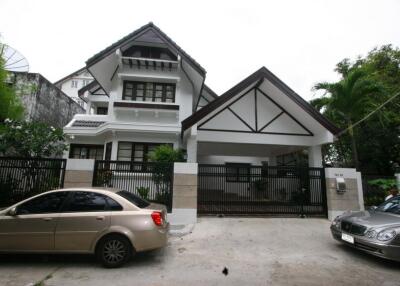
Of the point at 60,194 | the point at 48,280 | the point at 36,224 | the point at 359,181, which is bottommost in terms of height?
the point at 48,280

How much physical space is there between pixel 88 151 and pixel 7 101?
5023mm

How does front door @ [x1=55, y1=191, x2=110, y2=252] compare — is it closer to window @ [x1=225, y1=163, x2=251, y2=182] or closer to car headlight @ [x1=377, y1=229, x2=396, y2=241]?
window @ [x1=225, y1=163, x2=251, y2=182]

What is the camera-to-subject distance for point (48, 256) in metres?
5.06

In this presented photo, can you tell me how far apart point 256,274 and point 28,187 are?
762 cm

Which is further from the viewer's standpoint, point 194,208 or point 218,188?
point 218,188

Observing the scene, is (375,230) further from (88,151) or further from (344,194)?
(88,151)

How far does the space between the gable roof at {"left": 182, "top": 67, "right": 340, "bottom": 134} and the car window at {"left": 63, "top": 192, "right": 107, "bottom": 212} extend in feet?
17.1

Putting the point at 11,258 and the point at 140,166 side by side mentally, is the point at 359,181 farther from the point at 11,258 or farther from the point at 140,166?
the point at 11,258

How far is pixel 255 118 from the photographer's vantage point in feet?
35.6

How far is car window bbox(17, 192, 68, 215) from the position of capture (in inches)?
190

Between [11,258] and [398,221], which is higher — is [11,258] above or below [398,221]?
below

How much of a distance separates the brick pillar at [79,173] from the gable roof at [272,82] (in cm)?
382

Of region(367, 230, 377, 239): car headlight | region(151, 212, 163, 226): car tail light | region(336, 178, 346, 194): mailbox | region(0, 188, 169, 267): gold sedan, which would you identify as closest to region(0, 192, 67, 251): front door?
region(0, 188, 169, 267): gold sedan

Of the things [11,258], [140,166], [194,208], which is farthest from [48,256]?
[194,208]
